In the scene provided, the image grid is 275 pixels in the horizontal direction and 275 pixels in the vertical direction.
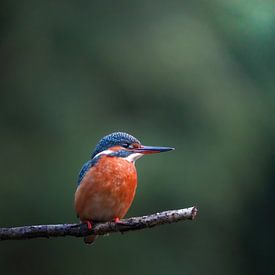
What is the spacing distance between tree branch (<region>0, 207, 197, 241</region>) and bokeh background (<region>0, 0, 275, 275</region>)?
2804 millimetres

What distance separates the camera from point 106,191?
2777mm

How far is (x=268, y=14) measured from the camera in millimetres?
5750

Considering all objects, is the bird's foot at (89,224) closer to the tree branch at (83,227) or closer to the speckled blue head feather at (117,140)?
the tree branch at (83,227)

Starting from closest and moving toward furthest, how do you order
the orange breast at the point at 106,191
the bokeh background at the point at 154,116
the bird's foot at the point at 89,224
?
the bird's foot at the point at 89,224 → the orange breast at the point at 106,191 → the bokeh background at the point at 154,116

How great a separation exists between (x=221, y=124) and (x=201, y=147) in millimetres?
341

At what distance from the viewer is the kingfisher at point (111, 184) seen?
2748mm

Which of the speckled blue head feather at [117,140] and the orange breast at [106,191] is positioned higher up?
the speckled blue head feather at [117,140]

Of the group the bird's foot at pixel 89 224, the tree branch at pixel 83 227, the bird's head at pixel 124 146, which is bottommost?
the bird's foot at pixel 89 224

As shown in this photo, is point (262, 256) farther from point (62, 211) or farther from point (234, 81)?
point (62, 211)

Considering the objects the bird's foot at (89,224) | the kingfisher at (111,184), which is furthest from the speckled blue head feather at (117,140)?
the bird's foot at (89,224)

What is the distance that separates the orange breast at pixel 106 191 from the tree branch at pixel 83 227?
25cm

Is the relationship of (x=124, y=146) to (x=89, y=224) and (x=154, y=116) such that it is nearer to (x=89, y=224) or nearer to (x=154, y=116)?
(x=89, y=224)

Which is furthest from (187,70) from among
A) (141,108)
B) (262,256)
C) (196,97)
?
(262,256)

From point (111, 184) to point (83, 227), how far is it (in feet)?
1.18
